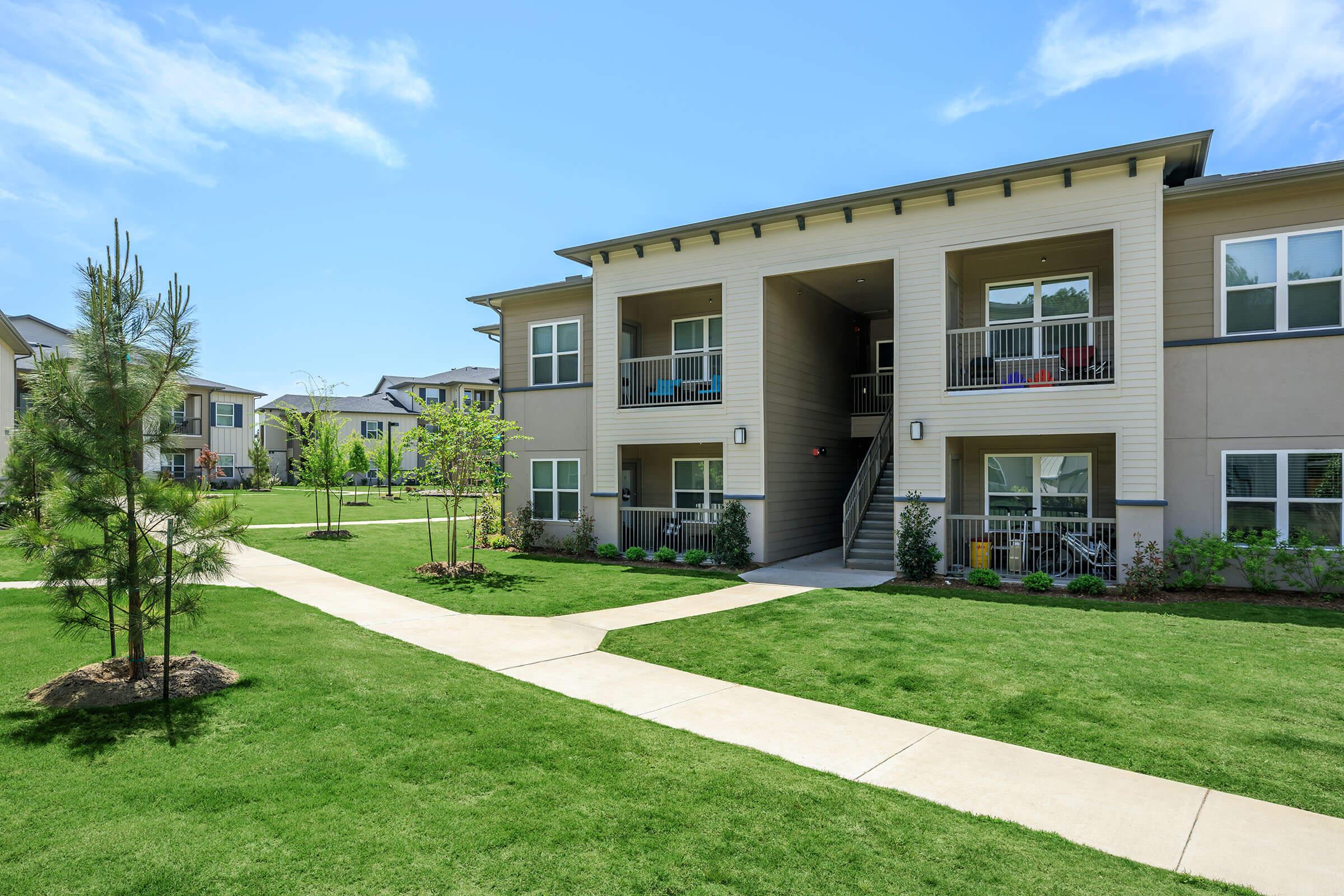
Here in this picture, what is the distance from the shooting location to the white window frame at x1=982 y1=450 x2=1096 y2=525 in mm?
13672

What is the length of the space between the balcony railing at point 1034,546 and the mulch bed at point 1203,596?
658mm

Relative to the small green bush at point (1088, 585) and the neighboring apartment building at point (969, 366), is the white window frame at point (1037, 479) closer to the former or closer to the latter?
the neighboring apartment building at point (969, 366)

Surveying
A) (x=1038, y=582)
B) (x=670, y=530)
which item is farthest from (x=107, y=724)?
(x=1038, y=582)

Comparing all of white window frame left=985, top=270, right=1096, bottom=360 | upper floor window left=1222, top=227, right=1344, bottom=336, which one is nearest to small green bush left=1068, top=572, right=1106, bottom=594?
white window frame left=985, top=270, right=1096, bottom=360

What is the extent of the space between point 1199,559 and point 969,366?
4982 millimetres

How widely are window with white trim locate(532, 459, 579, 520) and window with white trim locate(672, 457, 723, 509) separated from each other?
251cm

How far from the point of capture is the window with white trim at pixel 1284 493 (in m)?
10.7

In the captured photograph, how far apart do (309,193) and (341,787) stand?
43.9ft

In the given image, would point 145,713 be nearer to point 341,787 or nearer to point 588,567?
point 341,787

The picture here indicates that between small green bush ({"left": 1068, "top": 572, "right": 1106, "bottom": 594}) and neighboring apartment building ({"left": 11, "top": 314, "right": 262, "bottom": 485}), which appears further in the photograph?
neighboring apartment building ({"left": 11, "top": 314, "right": 262, "bottom": 485})

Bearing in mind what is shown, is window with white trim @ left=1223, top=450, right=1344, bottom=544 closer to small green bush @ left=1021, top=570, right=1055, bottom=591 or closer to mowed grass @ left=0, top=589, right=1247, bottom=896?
small green bush @ left=1021, top=570, right=1055, bottom=591

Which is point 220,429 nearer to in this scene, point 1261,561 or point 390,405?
point 390,405

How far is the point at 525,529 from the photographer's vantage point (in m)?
17.3

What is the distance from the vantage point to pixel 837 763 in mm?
4812
